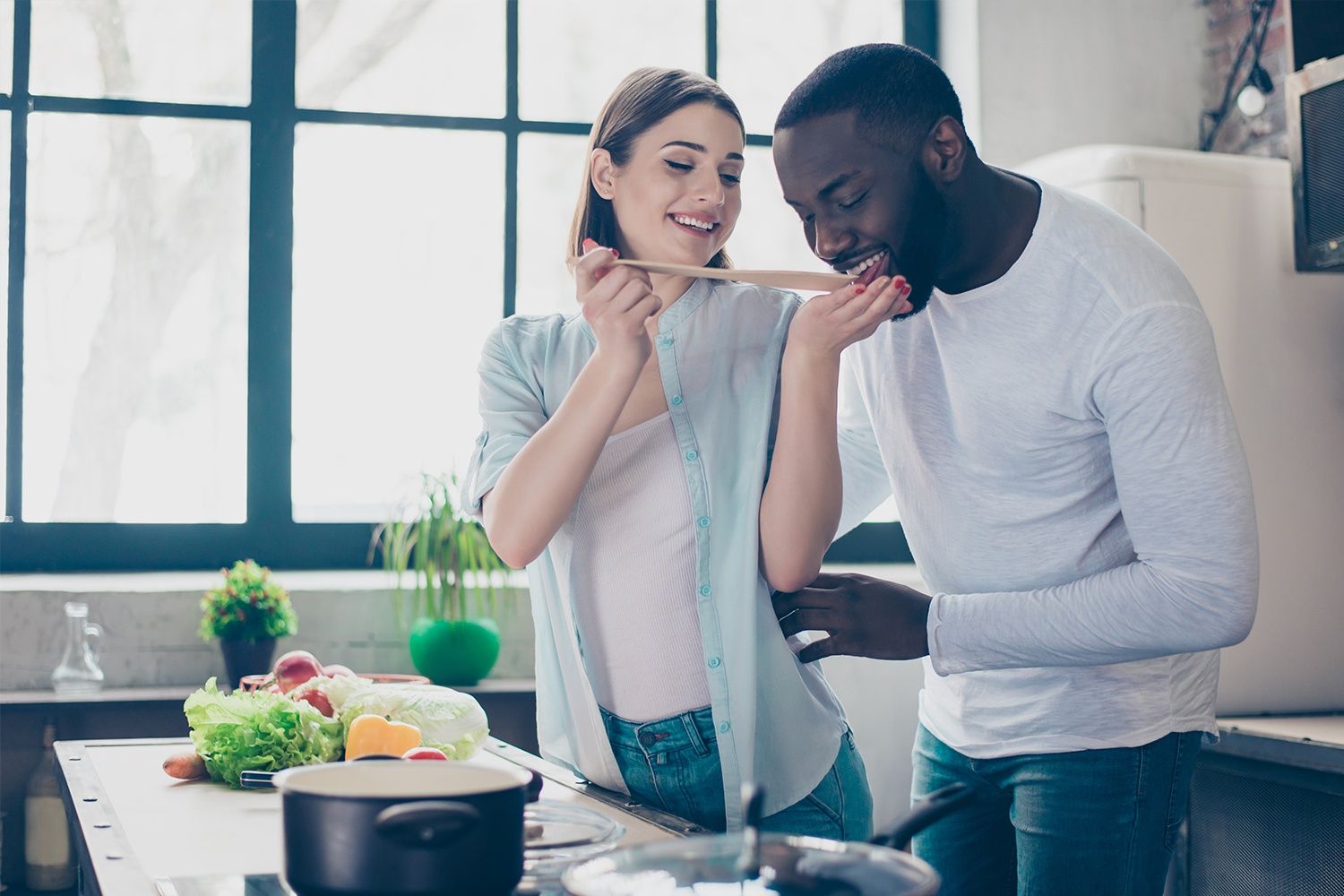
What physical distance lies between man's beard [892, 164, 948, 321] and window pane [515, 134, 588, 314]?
2.19 metres

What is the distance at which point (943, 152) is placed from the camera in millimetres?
1446

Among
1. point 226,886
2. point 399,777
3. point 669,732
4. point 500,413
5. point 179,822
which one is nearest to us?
point 399,777

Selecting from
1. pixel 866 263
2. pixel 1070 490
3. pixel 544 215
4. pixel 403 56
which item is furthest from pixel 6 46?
pixel 1070 490

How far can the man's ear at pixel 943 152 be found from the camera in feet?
4.73

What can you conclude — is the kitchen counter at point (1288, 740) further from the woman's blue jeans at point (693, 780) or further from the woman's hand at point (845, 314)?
the woman's hand at point (845, 314)

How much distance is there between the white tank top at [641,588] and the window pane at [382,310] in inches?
79.5

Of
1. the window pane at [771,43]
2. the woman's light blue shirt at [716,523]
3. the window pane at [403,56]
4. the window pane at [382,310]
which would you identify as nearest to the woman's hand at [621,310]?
the woman's light blue shirt at [716,523]

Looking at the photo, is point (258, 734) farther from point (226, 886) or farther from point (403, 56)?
point (403, 56)

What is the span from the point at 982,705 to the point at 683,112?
78 centimetres

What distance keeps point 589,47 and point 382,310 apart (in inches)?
36.5

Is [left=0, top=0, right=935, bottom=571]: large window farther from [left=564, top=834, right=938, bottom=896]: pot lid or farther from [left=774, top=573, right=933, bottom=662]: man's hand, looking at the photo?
[left=564, top=834, right=938, bottom=896]: pot lid

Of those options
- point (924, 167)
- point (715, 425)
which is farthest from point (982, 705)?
point (924, 167)

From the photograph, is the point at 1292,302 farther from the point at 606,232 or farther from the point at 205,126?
the point at 205,126

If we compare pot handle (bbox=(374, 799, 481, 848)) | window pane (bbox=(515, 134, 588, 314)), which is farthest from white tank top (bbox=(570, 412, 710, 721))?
window pane (bbox=(515, 134, 588, 314))
